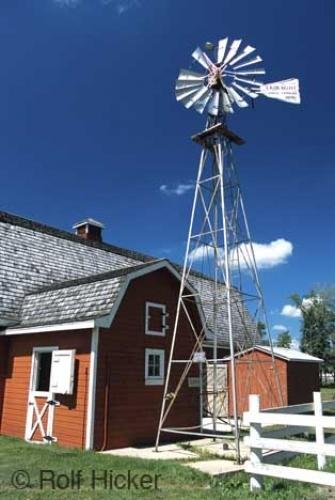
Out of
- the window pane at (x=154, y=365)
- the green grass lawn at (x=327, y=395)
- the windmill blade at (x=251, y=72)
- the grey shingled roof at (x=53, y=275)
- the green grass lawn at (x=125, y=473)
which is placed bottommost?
the green grass lawn at (x=125, y=473)

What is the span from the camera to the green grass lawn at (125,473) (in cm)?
612

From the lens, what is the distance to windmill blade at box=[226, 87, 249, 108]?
39.2 feet

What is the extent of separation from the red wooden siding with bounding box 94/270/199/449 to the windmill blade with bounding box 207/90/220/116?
4.46 meters

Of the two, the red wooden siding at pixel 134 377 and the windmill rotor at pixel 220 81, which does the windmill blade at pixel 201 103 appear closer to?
the windmill rotor at pixel 220 81

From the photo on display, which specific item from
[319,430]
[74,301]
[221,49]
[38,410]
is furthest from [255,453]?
[221,49]

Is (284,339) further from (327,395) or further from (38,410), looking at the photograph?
(38,410)

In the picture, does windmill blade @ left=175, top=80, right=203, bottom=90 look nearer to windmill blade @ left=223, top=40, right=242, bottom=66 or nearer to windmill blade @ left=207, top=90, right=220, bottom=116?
windmill blade @ left=207, top=90, right=220, bottom=116

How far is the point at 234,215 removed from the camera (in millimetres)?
11844

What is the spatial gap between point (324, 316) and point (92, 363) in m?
41.9

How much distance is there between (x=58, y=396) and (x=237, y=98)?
8.57 meters

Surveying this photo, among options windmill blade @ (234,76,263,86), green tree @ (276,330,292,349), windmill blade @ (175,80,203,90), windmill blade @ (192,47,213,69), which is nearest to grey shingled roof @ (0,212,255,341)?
windmill blade @ (175,80,203,90)

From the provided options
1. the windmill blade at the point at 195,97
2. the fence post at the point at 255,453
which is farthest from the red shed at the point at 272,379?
the fence post at the point at 255,453

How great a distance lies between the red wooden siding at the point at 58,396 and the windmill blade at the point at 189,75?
23.2 feet

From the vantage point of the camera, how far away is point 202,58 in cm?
1248
